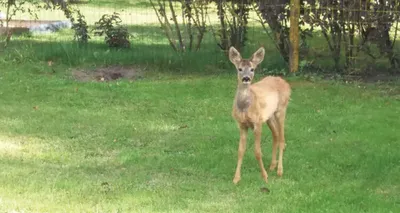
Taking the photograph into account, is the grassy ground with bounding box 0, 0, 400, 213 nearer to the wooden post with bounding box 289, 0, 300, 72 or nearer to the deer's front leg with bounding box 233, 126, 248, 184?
the deer's front leg with bounding box 233, 126, 248, 184

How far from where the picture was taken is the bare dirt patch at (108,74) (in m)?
10.5

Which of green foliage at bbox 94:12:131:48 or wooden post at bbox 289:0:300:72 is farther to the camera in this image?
green foliage at bbox 94:12:131:48

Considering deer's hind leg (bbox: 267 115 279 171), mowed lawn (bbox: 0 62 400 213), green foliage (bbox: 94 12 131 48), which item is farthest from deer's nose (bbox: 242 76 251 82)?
green foliage (bbox: 94 12 131 48)

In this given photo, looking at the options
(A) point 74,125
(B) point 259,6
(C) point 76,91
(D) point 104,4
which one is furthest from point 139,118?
(D) point 104,4

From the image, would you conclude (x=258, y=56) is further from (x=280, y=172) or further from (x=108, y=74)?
(x=108, y=74)

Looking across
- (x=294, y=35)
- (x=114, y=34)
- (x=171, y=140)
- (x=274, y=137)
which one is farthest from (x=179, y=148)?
(x=114, y=34)

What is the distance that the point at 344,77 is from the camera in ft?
34.2

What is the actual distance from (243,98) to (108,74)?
486 centimetres

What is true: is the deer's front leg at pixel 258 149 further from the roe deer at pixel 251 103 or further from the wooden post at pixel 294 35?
the wooden post at pixel 294 35

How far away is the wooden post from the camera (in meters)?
10.5

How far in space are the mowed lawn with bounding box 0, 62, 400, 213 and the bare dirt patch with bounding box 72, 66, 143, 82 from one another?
28 centimetres

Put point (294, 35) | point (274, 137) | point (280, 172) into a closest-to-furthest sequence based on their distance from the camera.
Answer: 1. point (280, 172)
2. point (274, 137)
3. point (294, 35)

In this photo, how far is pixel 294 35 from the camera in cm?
1067

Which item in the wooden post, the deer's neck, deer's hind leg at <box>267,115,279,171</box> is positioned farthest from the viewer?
the wooden post
